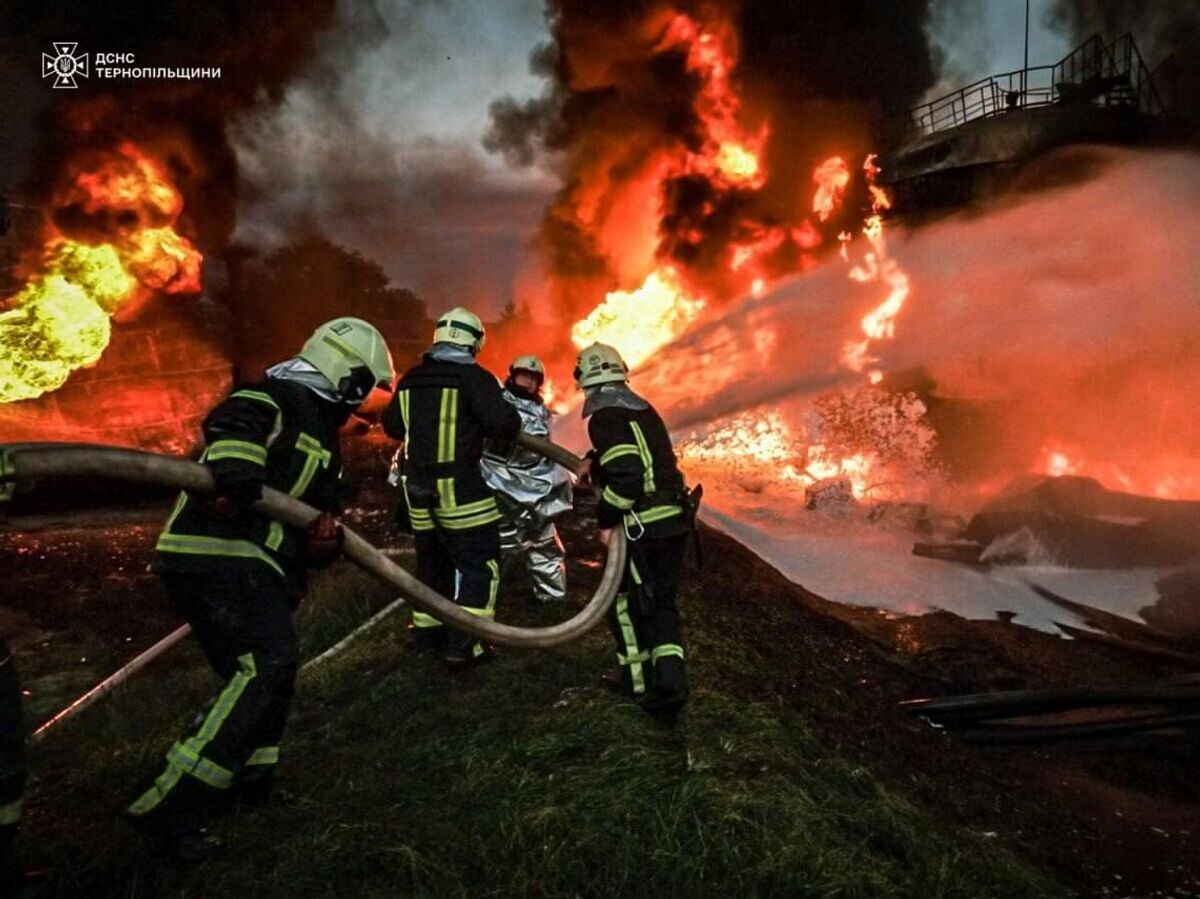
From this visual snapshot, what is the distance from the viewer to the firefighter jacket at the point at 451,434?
4684 millimetres

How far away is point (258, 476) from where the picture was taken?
9.57 ft

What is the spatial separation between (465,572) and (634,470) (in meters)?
1.37

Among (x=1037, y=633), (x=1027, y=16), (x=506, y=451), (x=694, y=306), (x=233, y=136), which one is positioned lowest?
(x=1037, y=633)

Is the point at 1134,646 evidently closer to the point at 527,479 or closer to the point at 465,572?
the point at 527,479

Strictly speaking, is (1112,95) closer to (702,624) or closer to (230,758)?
(702,624)

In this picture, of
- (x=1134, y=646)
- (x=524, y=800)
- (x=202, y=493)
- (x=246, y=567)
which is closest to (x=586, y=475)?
(x=524, y=800)

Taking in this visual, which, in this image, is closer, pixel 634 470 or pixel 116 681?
pixel 634 470

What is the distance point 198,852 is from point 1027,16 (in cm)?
2662

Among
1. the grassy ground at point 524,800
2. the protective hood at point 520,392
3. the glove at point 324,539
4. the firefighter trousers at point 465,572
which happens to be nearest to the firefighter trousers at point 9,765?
the grassy ground at point 524,800

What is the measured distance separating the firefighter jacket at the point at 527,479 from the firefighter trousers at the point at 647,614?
4.73 feet

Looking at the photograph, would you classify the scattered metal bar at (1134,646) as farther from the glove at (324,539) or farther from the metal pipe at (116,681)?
the metal pipe at (116,681)

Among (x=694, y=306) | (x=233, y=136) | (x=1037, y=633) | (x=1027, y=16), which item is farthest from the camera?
(x=1027, y=16)

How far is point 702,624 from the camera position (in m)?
5.87

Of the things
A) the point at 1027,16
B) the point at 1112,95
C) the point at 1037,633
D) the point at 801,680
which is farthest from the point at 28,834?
the point at 1027,16
